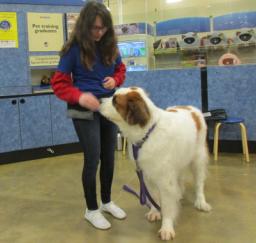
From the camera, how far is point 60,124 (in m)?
5.43

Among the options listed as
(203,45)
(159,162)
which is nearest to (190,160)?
(159,162)

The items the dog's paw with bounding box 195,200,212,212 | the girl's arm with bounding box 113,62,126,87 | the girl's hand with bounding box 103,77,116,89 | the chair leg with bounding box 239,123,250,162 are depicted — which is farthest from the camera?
the chair leg with bounding box 239,123,250,162

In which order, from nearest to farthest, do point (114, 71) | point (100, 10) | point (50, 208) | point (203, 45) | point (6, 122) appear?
point (100, 10)
point (114, 71)
point (50, 208)
point (6, 122)
point (203, 45)

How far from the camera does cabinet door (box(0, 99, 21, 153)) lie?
504 centimetres

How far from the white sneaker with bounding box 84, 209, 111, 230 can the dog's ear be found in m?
0.87

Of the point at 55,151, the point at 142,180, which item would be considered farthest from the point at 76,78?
the point at 55,151

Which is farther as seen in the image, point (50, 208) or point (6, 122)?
point (6, 122)

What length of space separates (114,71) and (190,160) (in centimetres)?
94

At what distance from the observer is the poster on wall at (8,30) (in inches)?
198

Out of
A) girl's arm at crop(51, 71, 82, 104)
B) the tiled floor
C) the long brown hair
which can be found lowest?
the tiled floor

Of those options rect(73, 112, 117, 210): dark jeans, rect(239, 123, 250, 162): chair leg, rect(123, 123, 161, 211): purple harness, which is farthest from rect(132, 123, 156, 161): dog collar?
rect(239, 123, 250, 162): chair leg

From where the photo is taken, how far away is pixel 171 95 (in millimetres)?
5293

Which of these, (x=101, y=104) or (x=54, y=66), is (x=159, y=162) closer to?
(x=101, y=104)

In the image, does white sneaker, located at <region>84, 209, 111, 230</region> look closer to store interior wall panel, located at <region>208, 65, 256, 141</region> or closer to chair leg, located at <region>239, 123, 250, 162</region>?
chair leg, located at <region>239, 123, 250, 162</region>
